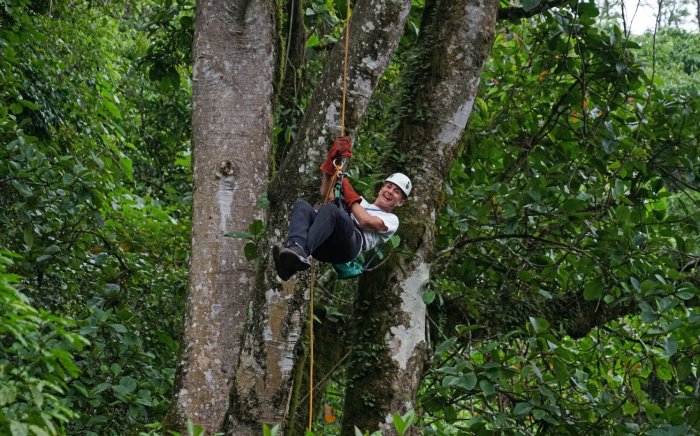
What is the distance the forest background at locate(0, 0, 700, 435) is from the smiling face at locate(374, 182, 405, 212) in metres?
0.13

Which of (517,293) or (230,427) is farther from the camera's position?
(517,293)

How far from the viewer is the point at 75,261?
5875 millimetres

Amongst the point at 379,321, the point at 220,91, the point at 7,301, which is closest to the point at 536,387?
the point at 379,321

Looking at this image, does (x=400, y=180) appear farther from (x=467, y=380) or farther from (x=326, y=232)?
(x=467, y=380)

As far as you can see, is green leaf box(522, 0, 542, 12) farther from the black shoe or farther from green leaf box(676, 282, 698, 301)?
the black shoe

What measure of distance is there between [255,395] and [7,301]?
4.62 feet

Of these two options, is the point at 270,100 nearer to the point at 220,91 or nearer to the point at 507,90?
the point at 220,91

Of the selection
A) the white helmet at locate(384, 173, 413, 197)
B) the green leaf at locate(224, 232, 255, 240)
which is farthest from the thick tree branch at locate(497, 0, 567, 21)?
the green leaf at locate(224, 232, 255, 240)

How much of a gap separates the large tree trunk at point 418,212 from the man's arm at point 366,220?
422mm

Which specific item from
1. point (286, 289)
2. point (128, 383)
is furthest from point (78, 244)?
point (286, 289)

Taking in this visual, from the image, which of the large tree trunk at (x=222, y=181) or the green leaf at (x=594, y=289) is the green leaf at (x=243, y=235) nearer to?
the large tree trunk at (x=222, y=181)

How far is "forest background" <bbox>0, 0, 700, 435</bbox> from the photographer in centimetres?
523

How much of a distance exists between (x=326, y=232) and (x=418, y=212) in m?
1.04

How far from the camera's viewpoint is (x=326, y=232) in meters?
4.47
